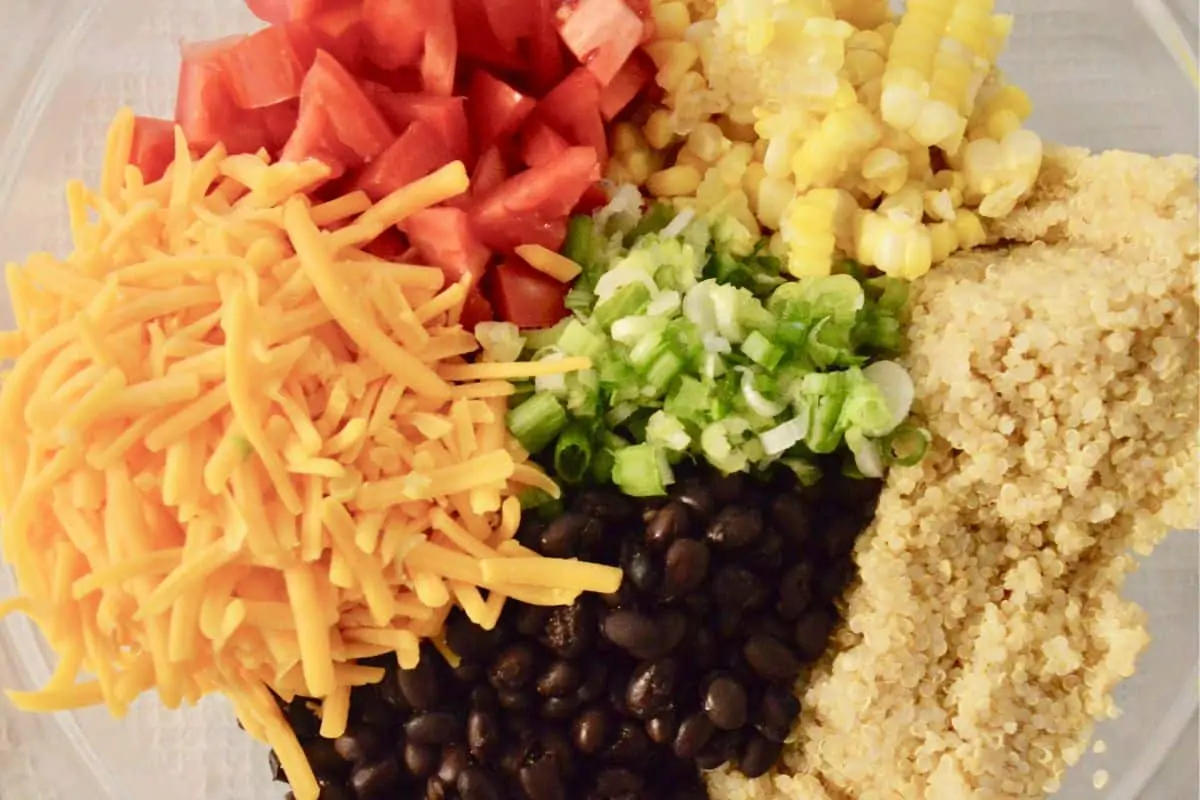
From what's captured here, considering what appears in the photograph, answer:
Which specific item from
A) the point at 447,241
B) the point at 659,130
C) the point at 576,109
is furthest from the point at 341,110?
the point at 659,130

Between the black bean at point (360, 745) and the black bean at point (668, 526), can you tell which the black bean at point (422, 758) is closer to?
the black bean at point (360, 745)

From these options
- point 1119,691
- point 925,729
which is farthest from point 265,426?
point 1119,691

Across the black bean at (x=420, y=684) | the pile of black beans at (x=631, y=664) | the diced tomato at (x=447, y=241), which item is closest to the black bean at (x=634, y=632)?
the pile of black beans at (x=631, y=664)

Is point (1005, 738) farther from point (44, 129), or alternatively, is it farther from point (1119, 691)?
point (44, 129)

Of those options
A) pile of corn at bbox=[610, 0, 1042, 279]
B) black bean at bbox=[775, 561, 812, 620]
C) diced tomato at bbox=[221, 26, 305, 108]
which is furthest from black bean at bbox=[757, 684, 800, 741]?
diced tomato at bbox=[221, 26, 305, 108]

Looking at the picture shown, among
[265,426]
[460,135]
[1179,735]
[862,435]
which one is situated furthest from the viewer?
[1179,735]

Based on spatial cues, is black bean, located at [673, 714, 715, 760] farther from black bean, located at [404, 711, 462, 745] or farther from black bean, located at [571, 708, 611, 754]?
black bean, located at [404, 711, 462, 745]

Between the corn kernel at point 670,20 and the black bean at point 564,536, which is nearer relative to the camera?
the black bean at point 564,536
